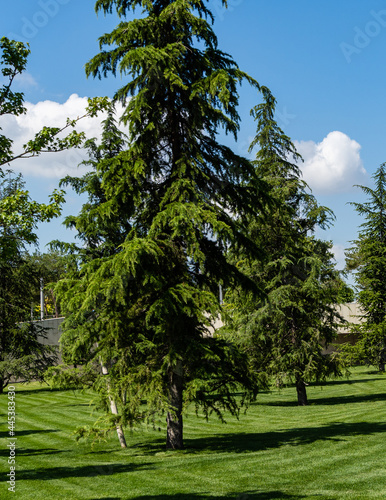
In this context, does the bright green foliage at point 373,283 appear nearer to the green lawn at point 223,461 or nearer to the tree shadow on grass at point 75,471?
the green lawn at point 223,461

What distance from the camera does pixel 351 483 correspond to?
901cm

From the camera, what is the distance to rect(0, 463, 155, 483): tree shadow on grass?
35.8 ft

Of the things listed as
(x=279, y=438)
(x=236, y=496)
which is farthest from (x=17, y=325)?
(x=236, y=496)

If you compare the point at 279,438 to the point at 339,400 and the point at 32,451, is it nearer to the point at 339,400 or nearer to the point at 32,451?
the point at 32,451

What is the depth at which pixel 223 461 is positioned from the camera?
11500mm

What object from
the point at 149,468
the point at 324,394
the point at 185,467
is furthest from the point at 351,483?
the point at 324,394

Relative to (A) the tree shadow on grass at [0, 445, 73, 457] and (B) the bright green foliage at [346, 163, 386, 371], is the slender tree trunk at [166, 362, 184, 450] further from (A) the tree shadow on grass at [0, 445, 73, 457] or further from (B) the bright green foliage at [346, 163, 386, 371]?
(B) the bright green foliage at [346, 163, 386, 371]

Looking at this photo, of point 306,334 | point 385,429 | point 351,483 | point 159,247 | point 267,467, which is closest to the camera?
point 351,483

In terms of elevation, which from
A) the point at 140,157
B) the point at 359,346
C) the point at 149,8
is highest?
the point at 149,8

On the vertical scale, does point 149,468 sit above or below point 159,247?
below

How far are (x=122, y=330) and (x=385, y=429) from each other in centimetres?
762

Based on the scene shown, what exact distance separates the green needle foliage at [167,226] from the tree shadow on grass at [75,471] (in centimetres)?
98

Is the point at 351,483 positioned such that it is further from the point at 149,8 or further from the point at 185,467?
the point at 149,8

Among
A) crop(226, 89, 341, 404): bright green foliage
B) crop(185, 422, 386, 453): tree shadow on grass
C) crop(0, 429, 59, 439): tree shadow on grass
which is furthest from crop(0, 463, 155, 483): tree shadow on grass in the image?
crop(226, 89, 341, 404): bright green foliage
